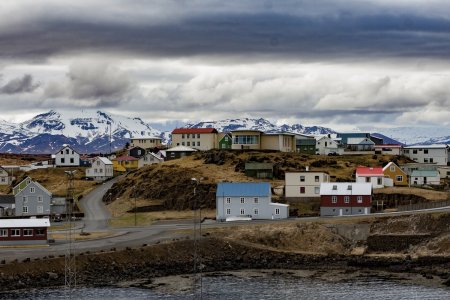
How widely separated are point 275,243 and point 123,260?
20.5 m

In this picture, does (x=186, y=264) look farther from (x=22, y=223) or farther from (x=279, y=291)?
(x=22, y=223)

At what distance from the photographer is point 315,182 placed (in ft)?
409

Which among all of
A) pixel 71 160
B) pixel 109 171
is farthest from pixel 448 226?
pixel 71 160

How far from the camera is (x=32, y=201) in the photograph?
12419 centimetres

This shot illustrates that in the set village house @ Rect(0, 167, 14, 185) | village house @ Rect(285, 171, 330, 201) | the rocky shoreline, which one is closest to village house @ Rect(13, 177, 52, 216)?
the rocky shoreline

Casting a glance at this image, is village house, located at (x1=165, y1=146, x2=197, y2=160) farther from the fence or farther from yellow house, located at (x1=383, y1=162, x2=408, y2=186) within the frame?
the fence

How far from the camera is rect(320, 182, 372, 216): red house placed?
384 ft

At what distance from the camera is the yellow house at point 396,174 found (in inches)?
5320

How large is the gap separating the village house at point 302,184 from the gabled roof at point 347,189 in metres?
6.17

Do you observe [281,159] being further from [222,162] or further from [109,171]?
[109,171]

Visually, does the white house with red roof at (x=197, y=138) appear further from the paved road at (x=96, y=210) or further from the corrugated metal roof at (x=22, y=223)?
the corrugated metal roof at (x=22, y=223)

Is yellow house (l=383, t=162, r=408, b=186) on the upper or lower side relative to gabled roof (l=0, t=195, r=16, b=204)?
upper

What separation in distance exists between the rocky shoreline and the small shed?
122 ft

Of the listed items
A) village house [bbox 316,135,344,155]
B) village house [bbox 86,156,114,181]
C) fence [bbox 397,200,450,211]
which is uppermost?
village house [bbox 316,135,344,155]
